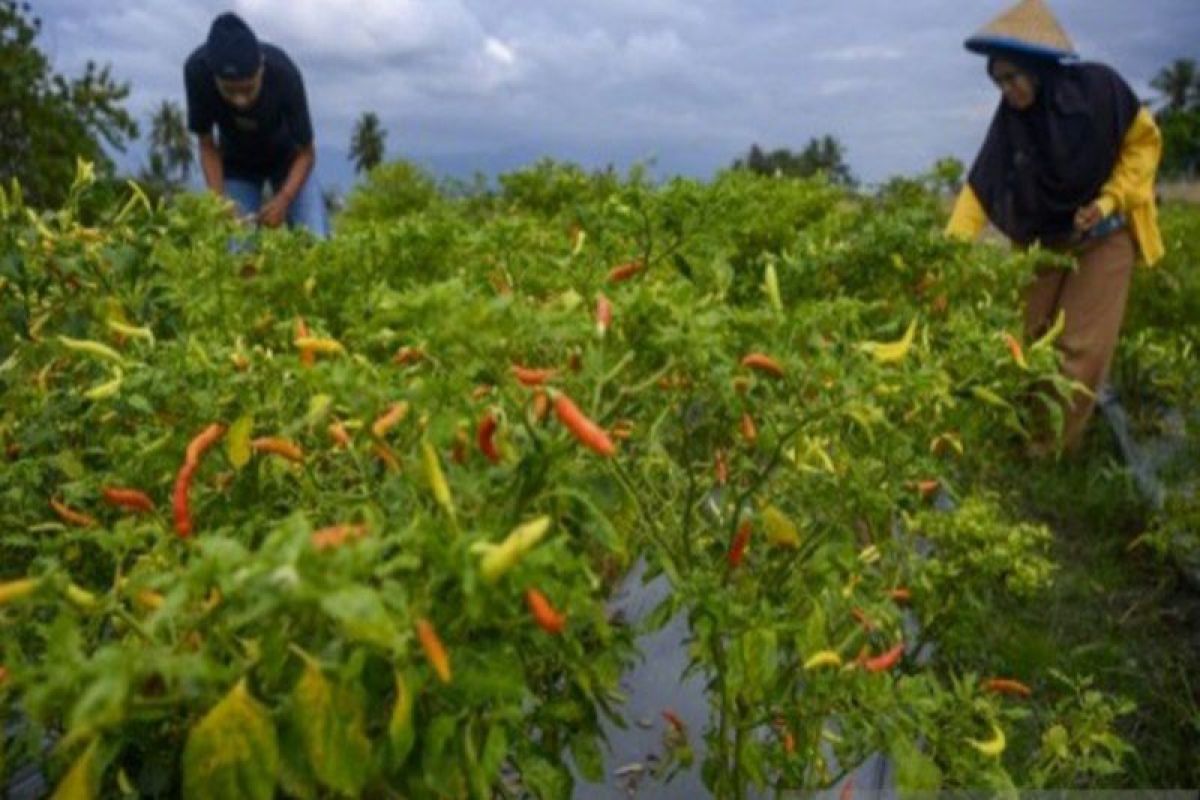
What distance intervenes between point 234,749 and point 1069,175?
4254 millimetres

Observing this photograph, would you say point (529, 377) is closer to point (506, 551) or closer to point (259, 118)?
point (506, 551)

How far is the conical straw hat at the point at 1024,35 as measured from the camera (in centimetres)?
444

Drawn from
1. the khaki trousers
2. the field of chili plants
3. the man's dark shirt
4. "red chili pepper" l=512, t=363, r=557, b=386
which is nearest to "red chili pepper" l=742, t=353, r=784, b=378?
the field of chili plants

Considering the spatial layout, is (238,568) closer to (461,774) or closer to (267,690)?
(267,690)

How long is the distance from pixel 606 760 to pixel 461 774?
1438 millimetres

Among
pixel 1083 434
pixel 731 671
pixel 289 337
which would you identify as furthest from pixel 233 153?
pixel 731 671

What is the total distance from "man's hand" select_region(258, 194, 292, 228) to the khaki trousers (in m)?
2.87

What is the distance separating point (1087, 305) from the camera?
15.7 ft

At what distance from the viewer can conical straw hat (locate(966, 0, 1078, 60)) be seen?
4.44 meters

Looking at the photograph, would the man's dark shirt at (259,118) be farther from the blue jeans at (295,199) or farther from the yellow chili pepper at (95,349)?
the yellow chili pepper at (95,349)

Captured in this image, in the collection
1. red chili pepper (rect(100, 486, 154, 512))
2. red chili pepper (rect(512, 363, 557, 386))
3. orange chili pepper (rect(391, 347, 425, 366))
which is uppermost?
red chili pepper (rect(512, 363, 557, 386))

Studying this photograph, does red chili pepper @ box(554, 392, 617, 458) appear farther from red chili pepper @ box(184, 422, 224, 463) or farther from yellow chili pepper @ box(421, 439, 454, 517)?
red chili pepper @ box(184, 422, 224, 463)

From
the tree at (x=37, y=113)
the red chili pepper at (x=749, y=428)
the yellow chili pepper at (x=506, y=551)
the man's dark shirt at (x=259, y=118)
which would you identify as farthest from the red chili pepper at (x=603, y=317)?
the tree at (x=37, y=113)

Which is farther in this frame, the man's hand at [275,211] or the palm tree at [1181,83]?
the palm tree at [1181,83]
